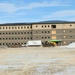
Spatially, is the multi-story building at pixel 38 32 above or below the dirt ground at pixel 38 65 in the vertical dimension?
below

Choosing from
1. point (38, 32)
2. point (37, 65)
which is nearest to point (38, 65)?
point (37, 65)

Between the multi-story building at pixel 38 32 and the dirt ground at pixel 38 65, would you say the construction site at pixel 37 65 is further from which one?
the multi-story building at pixel 38 32

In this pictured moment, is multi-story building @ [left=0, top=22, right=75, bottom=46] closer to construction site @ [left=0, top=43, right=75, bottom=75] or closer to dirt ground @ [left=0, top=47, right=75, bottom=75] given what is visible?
construction site @ [left=0, top=43, right=75, bottom=75]

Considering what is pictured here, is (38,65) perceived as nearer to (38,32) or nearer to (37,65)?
(37,65)

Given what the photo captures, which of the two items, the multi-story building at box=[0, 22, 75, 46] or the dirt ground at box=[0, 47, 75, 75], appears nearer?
the dirt ground at box=[0, 47, 75, 75]

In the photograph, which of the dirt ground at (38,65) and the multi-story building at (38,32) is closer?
the dirt ground at (38,65)

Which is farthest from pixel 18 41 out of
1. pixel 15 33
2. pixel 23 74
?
pixel 23 74

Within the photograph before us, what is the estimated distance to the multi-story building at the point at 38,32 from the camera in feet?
476

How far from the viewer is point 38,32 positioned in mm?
146375

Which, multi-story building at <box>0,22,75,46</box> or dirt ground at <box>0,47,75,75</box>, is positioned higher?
dirt ground at <box>0,47,75,75</box>

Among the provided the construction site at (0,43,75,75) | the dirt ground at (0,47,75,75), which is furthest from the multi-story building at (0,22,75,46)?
the dirt ground at (0,47,75,75)

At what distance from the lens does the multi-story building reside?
5709 inches

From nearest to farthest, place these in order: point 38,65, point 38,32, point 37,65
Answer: point 38,65 < point 37,65 < point 38,32

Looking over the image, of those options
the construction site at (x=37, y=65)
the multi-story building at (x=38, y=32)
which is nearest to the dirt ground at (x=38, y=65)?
the construction site at (x=37, y=65)
